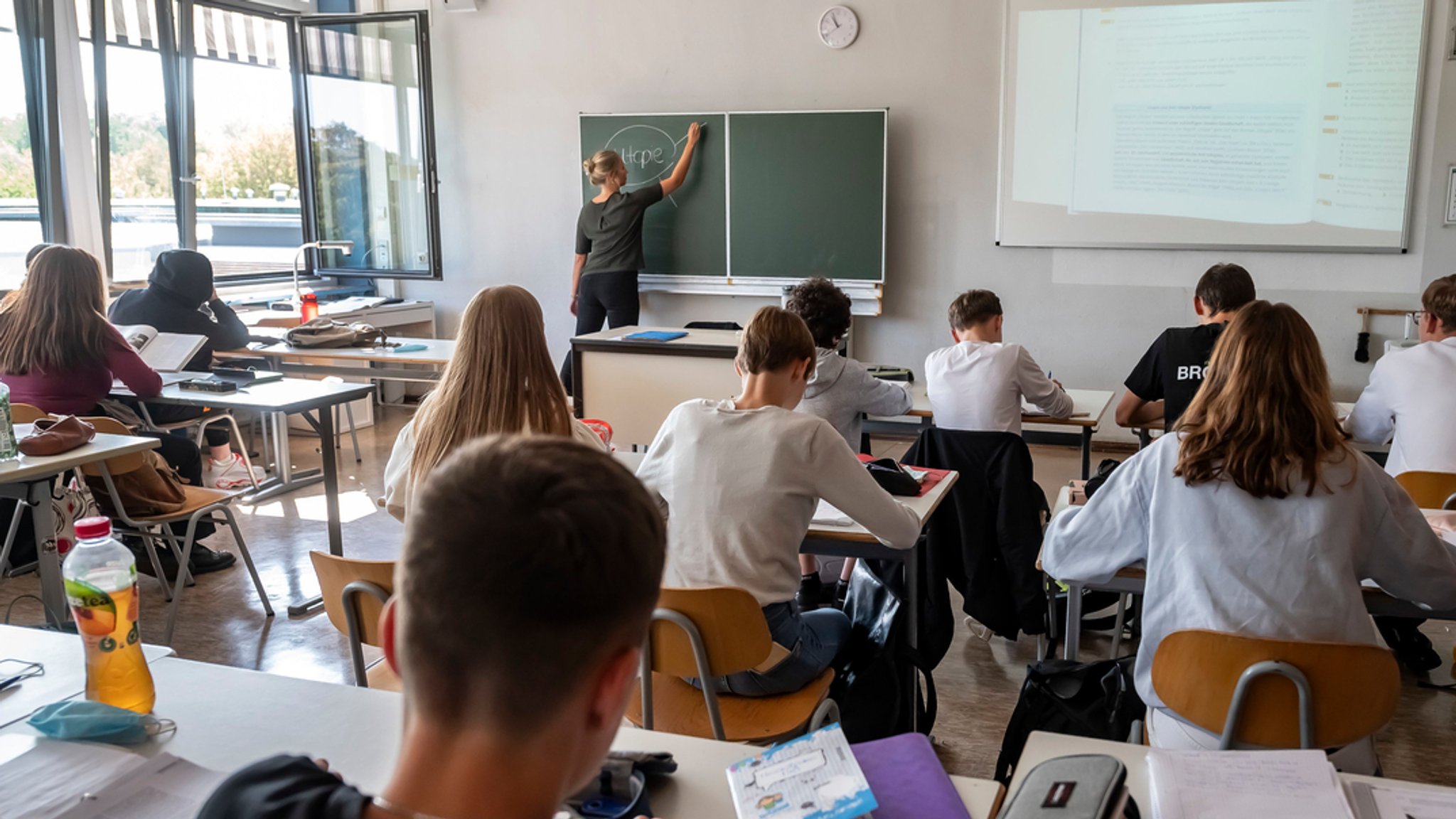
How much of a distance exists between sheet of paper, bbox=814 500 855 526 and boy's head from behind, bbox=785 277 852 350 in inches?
31.3

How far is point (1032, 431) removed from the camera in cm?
625

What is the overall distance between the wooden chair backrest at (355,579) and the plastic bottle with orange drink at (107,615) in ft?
1.57

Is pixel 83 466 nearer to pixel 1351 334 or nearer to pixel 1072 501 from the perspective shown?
pixel 1072 501

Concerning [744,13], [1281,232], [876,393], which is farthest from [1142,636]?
[744,13]

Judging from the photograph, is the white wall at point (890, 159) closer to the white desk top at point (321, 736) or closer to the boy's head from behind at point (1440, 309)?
the boy's head from behind at point (1440, 309)

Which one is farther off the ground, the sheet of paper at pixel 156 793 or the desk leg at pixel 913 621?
the sheet of paper at pixel 156 793

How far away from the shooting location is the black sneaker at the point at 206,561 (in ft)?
13.7

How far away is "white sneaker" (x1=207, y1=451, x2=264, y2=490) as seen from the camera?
5289mm

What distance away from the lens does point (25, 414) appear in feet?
11.0

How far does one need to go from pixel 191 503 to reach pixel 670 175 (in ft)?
12.0

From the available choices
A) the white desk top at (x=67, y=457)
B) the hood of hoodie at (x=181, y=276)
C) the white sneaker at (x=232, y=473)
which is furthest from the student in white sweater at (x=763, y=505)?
the white sneaker at (x=232, y=473)

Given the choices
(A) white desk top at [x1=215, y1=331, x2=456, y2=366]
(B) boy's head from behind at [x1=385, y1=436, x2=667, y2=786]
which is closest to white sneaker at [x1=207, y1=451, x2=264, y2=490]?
(A) white desk top at [x1=215, y1=331, x2=456, y2=366]

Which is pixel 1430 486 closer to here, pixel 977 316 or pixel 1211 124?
pixel 977 316

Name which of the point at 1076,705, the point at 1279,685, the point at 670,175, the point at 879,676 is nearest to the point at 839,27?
the point at 670,175
